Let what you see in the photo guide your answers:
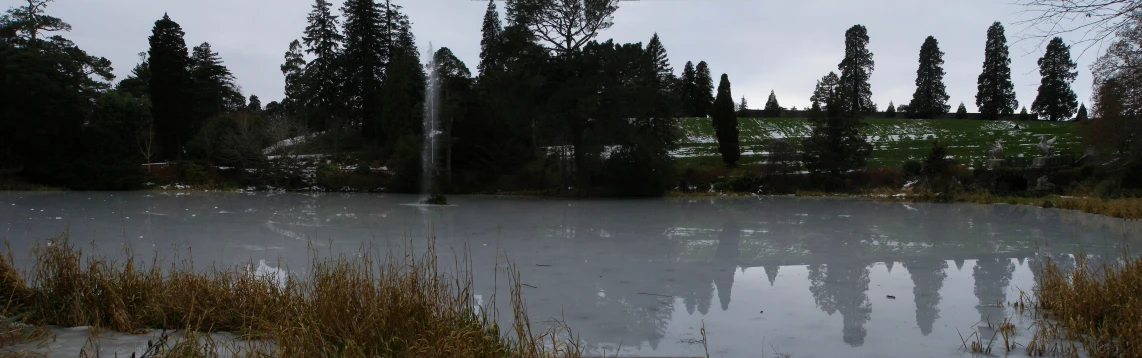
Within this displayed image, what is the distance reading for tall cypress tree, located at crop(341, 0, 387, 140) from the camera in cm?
3609

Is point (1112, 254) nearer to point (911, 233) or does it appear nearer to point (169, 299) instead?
point (911, 233)

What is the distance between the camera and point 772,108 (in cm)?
5903

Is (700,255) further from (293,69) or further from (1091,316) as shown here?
→ (293,69)

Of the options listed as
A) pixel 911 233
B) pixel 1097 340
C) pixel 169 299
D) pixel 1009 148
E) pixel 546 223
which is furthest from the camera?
pixel 1009 148

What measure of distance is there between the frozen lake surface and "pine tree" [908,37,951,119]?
→ 40.0m

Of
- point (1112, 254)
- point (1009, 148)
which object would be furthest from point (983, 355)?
point (1009, 148)

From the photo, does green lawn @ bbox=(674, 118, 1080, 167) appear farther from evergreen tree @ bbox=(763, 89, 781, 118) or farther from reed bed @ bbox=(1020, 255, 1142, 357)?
reed bed @ bbox=(1020, 255, 1142, 357)

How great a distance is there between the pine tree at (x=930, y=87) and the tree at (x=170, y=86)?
50.6 metres

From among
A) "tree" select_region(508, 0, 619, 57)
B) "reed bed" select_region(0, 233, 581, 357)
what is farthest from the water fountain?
"reed bed" select_region(0, 233, 581, 357)

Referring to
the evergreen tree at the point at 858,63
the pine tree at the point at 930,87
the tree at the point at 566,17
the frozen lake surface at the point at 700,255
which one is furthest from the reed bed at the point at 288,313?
the pine tree at the point at 930,87

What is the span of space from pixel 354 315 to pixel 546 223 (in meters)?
9.93

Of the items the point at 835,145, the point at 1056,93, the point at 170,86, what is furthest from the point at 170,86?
the point at 1056,93

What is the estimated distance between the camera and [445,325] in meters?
3.86

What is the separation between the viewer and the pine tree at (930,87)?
5350cm
